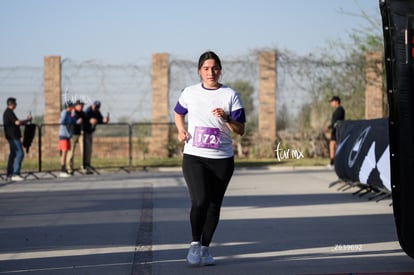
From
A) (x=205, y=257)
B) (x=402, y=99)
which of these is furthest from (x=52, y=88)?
(x=402, y=99)

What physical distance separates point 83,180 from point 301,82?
37.7 feet

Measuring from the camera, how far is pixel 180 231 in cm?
1065

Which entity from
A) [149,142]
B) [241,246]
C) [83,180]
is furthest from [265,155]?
[241,246]

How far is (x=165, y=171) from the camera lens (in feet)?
77.9

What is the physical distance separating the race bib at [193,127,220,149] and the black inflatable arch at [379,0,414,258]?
1.68 meters

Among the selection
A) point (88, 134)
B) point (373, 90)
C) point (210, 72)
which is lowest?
point (88, 134)

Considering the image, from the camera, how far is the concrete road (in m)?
8.17

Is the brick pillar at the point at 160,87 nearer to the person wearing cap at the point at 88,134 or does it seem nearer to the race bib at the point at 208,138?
the person wearing cap at the point at 88,134

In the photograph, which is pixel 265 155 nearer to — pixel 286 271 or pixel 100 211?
pixel 100 211

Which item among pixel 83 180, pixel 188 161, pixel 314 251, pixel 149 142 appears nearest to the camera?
pixel 188 161

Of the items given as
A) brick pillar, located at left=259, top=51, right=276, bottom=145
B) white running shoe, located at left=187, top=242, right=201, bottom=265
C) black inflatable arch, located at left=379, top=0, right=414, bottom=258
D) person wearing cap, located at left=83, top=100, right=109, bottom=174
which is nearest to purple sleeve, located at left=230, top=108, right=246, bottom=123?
white running shoe, located at left=187, top=242, right=201, bottom=265

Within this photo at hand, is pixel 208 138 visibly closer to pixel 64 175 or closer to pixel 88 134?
pixel 64 175

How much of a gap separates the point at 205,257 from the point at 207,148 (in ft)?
3.35

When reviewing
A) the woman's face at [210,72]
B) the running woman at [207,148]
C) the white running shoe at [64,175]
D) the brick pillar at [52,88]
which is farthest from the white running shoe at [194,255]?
the brick pillar at [52,88]
